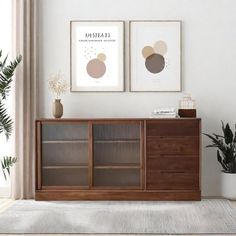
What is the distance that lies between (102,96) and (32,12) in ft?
3.80

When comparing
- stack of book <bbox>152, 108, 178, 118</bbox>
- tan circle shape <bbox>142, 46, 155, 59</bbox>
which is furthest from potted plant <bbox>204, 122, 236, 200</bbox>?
tan circle shape <bbox>142, 46, 155, 59</bbox>

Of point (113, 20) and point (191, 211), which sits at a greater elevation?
point (113, 20)

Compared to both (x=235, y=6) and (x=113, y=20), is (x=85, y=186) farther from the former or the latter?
(x=235, y=6)

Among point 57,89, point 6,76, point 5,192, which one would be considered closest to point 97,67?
point 57,89

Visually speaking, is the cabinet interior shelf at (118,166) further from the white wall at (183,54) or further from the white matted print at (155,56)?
the white matted print at (155,56)

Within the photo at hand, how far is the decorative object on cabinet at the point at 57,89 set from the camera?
4785mm

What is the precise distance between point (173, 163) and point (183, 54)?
1.20 m

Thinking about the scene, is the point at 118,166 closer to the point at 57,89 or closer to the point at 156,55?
the point at 57,89

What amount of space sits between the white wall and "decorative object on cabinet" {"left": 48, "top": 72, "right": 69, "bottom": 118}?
73mm

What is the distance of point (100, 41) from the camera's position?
16.5 ft

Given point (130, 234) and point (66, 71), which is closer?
point (130, 234)

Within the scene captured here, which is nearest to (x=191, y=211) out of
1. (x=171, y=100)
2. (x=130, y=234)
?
(x=130, y=234)

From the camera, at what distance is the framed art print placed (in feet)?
16.4

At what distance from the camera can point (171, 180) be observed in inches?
184
